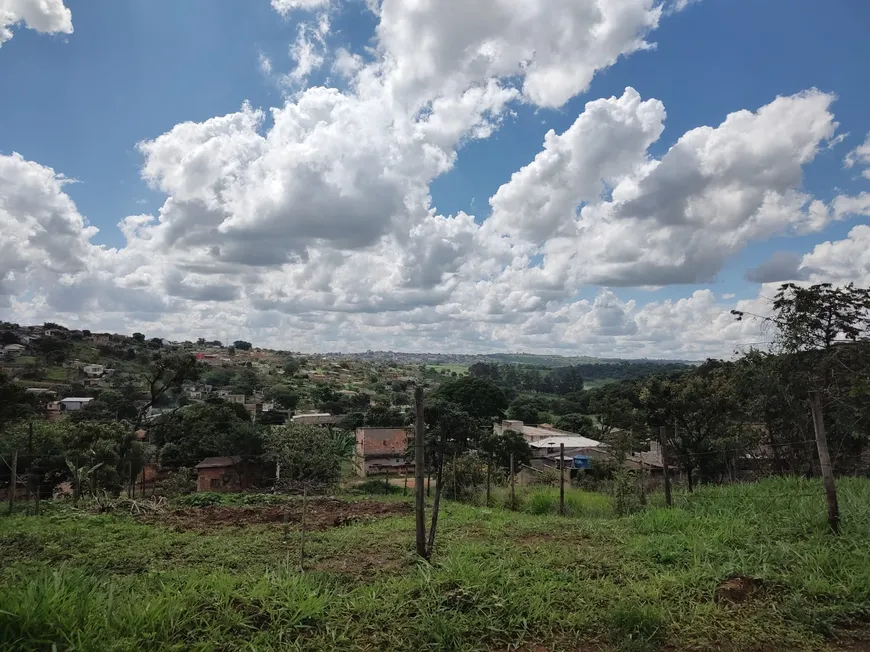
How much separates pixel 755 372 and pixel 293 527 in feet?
38.4

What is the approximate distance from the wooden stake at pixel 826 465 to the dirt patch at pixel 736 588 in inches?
77.3

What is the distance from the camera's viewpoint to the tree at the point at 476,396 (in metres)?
43.1

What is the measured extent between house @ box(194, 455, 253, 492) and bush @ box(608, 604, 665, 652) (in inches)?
974

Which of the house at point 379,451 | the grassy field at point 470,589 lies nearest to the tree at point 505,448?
the house at point 379,451

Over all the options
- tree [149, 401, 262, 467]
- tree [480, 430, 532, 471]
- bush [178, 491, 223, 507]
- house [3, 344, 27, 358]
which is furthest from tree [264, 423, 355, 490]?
house [3, 344, 27, 358]

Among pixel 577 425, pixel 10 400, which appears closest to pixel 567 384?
pixel 577 425

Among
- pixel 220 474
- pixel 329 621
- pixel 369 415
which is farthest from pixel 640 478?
pixel 369 415

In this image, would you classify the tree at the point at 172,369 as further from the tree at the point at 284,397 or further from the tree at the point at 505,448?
the tree at the point at 284,397

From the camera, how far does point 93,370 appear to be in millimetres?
53844

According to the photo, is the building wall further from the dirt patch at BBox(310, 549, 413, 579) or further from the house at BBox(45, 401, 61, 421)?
the dirt patch at BBox(310, 549, 413, 579)

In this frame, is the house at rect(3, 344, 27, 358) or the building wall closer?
the building wall

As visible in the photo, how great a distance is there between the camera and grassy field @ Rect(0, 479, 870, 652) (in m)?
3.40

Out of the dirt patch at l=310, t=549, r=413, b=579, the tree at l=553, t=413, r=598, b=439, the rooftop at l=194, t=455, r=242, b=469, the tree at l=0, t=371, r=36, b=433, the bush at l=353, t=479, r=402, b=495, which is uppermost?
the tree at l=0, t=371, r=36, b=433

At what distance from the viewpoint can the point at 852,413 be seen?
468 inches
